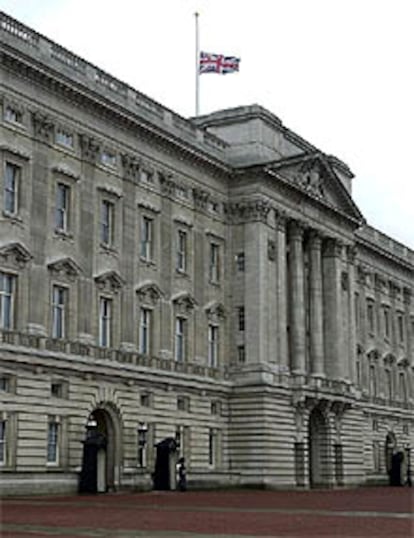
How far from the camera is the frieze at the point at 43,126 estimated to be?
4903cm

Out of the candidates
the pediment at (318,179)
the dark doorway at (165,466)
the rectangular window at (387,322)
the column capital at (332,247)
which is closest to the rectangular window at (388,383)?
the rectangular window at (387,322)

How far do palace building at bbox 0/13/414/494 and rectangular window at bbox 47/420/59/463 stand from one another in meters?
0.07

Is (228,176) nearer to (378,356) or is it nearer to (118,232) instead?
(118,232)

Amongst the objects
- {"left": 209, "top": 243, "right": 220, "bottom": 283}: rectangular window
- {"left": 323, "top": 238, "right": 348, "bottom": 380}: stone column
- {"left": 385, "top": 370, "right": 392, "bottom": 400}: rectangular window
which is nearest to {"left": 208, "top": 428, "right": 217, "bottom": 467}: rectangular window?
{"left": 209, "top": 243, "right": 220, "bottom": 283}: rectangular window

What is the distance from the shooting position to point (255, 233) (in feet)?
212

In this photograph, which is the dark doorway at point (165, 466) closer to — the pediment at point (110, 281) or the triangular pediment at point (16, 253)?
the pediment at point (110, 281)

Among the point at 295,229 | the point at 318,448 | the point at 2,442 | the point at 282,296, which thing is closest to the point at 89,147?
the point at 2,442

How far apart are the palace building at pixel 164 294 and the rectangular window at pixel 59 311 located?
10cm

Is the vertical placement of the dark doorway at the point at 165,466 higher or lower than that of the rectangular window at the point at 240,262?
lower

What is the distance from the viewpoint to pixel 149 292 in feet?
185

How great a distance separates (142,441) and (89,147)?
1628 cm

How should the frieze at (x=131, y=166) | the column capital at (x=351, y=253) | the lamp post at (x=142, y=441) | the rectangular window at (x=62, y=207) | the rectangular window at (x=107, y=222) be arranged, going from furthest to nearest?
the column capital at (x=351, y=253), the frieze at (x=131, y=166), the lamp post at (x=142, y=441), the rectangular window at (x=107, y=222), the rectangular window at (x=62, y=207)

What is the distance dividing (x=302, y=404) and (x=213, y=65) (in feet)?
75.7

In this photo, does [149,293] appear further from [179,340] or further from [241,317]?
[241,317]
